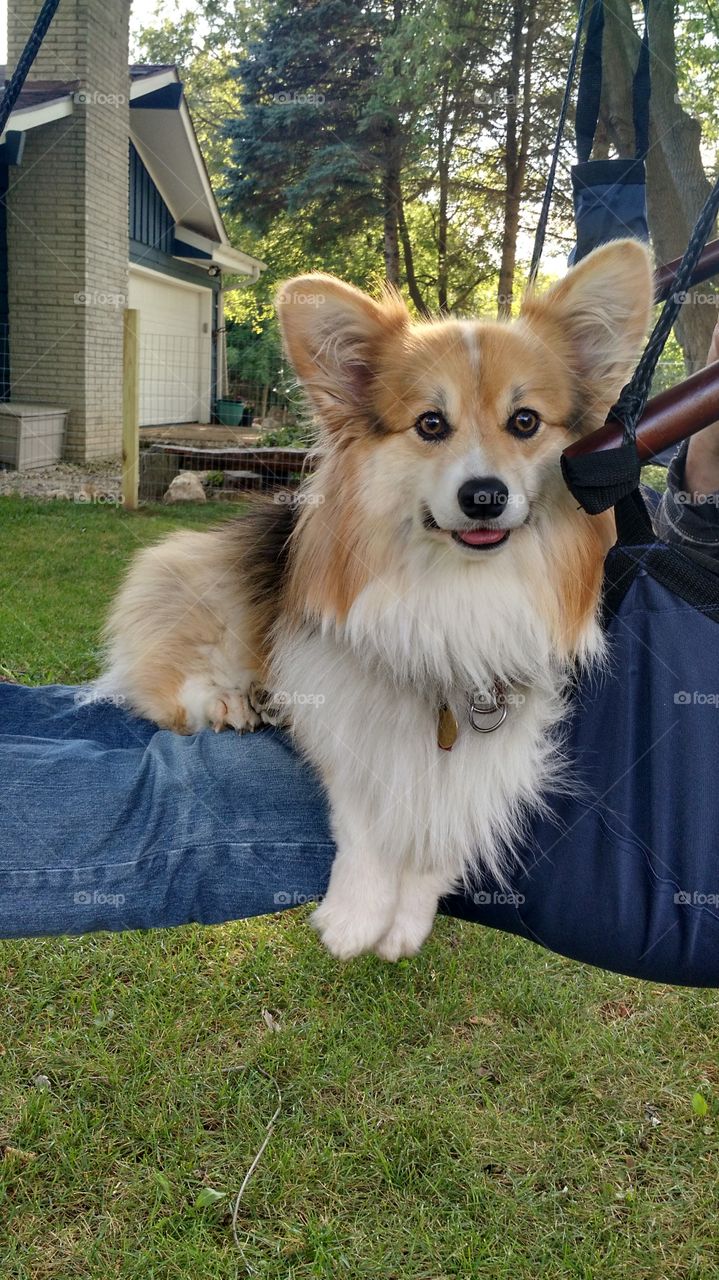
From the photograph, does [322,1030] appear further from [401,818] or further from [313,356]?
[313,356]

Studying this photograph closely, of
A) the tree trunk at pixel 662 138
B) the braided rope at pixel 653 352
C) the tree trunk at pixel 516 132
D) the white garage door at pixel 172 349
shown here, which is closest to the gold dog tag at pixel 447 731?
the braided rope at pixel 653 352

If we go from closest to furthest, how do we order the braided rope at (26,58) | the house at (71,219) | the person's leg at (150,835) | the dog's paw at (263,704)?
the person's leg at (150,835) → the braided rope at (26,58) → the dog's paw at (263,704) → the house at (71,219)

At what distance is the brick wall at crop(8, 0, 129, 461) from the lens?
41.8 ft

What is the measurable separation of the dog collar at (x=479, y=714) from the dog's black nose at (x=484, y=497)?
363 mm

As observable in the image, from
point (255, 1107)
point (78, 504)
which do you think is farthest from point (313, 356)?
point (78, 504)

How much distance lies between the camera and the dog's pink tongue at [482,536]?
5.52 feet

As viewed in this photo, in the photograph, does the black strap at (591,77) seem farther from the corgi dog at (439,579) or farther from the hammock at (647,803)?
the hammock at (647,803)

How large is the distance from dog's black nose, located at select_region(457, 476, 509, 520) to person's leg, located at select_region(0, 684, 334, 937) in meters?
0.68

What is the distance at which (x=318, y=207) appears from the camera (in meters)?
15.9

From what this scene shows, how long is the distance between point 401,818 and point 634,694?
51 cm

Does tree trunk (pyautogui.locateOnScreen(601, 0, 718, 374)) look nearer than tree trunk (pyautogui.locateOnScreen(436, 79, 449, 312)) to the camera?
Yes

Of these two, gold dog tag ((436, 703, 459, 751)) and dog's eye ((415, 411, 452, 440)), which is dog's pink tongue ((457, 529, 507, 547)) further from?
gold dog tag ((436, 703, 459, 751))

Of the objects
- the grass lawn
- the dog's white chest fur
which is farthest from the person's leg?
the grass lawn

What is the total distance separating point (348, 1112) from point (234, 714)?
3.91 ft
